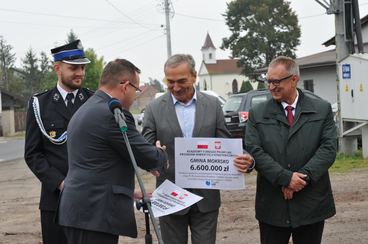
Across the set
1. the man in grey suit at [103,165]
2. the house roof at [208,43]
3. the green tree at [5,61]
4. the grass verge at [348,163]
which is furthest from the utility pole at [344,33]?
the house roof at [208,43]

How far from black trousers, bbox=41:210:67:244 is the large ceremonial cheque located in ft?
3.33

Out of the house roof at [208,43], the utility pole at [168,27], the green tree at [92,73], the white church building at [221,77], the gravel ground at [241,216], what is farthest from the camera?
the house roof at [208,43]

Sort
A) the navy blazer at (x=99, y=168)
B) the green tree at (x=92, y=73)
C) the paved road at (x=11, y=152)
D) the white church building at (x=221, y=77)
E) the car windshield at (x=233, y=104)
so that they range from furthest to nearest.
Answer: the white church building at (x=221, y=77) → the green tree at (x=92, y=73) → the paved road at (x=11, y=152) → the car windshield at (x=233, y=104) → the navy blazer at (x=99, y=168)

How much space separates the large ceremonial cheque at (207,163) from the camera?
434 cm

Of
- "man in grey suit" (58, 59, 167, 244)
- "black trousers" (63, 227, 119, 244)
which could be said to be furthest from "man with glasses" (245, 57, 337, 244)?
"black trousers" (63, 227, 119, 244)

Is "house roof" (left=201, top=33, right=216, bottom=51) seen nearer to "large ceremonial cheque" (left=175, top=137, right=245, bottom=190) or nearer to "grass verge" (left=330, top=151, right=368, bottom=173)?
"grass verge" (left=330, top=151, right=368, bottom=173)

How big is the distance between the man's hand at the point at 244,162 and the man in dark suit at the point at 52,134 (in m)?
1.37

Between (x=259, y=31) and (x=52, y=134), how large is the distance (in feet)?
206

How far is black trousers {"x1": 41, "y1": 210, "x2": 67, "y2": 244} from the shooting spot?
4.41 m

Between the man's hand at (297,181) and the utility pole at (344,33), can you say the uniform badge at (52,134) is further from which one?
the utility pole at (344,33)

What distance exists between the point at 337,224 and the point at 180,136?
416 cm

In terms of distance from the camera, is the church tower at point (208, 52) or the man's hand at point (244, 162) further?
the church tower at point (208, 52)

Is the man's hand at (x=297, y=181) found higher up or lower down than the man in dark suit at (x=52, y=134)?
lower down

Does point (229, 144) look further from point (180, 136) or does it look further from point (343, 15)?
point (343, 15)
